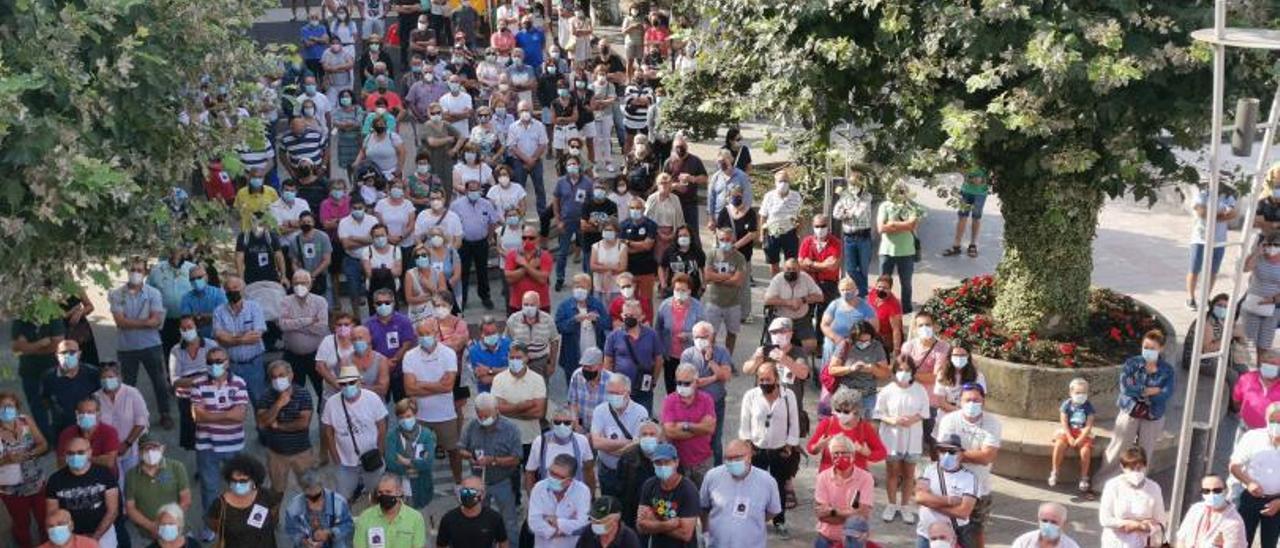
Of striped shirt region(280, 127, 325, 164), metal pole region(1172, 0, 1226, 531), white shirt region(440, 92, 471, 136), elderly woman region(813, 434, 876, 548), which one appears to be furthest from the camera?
white shirt region(440, 92, 471, 136)

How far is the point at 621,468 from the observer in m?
Result: 13.4

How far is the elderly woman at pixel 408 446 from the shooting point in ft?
45.5

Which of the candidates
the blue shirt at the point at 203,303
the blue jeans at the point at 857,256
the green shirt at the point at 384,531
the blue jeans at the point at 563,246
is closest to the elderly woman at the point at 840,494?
the green shirt at the point at 384,531

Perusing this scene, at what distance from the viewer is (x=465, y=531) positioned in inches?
493

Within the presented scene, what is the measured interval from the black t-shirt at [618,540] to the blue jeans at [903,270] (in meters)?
6.79

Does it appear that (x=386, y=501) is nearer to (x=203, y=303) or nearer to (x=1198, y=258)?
(x=203, y=303)

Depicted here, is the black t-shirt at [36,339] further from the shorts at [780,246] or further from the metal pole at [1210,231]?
the metal pole at [1210,231]

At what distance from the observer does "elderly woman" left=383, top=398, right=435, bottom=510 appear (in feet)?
45.5

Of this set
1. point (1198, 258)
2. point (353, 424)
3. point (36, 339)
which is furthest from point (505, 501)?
point (1198, 258)

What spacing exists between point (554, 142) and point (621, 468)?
1070 centimetres

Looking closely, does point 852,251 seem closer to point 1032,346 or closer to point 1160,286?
point 1032,346

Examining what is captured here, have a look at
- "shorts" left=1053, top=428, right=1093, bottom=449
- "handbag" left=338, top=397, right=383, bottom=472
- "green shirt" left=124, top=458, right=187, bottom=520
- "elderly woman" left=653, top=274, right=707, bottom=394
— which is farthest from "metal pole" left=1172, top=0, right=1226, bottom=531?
"green shirt" left=124, top=458, right=187, bottom=520

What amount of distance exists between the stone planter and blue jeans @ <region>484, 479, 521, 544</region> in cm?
453

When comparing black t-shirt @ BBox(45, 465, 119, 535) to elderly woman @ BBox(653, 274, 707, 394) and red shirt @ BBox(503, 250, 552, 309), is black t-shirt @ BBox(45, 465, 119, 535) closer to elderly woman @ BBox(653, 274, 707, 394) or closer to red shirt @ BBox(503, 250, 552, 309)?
elderly woman @ BBox(653, 274, 707, 394)
